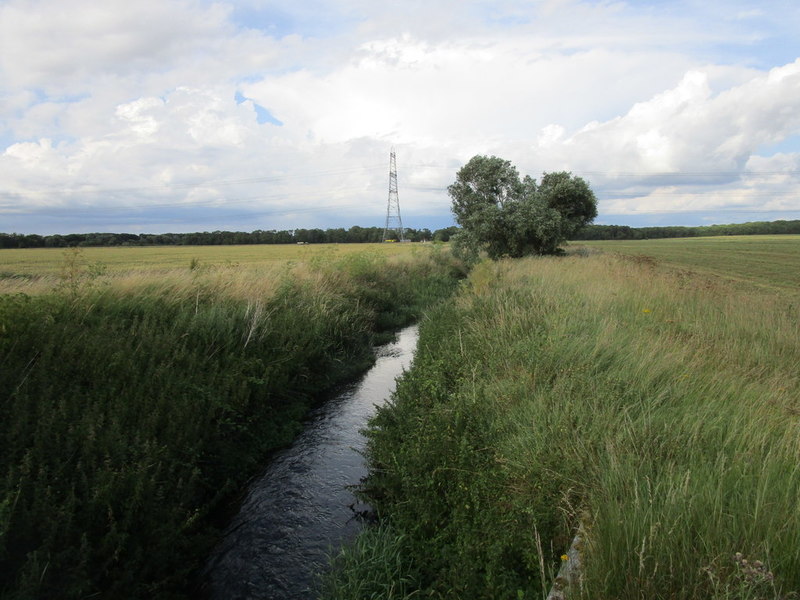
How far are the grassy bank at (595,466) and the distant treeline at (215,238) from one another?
27475 millimetres

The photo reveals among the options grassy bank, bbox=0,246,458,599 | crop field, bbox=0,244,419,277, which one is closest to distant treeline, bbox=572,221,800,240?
crop field, bbox=0,244,419,277

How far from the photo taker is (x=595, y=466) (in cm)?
355

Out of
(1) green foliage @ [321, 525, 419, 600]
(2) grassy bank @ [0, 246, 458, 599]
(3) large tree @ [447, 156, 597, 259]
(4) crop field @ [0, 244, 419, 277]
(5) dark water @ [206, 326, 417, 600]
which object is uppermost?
(3) large tree @ [447, 156, 597, 259]

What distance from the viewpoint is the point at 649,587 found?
237 centimetres

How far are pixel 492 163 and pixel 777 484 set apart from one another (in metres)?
28.3

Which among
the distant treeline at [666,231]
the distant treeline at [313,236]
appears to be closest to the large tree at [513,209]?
the distant treeline at [313,236]

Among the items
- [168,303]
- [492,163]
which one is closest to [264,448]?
[168,303]

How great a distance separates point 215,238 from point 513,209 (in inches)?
2002

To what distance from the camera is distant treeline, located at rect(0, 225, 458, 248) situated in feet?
140

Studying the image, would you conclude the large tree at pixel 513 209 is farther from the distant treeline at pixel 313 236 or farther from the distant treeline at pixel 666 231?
the distant treeline at pixel 666 231

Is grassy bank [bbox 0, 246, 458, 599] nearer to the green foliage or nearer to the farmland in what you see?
the farmland

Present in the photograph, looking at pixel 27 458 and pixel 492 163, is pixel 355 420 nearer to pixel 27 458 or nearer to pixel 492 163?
pixel 27 458

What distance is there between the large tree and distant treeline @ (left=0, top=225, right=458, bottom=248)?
3.52 metres

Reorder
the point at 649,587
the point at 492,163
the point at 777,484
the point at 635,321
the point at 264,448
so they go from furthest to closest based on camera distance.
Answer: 1. the point at 492,163
2. the point at 635,321
3. the point at 264,448
4. the point at 777,484
5. the point at 649,587
